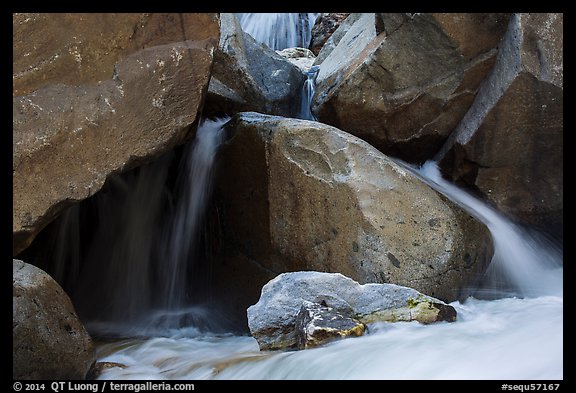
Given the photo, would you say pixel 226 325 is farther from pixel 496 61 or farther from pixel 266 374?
pixel 496 61

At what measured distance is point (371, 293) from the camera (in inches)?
132

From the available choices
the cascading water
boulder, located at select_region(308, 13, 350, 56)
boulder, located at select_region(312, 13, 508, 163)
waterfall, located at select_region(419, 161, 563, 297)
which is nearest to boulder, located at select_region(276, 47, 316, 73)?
boulder, located at select_region(308, 13, 350, 56)

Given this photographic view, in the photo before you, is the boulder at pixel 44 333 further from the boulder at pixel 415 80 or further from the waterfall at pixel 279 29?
the waterfall at pixel 279 29

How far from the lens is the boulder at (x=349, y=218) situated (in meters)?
3.97

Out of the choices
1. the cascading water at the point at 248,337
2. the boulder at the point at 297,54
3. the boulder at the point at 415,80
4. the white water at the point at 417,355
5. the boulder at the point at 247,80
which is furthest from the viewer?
the boulder at the point at 297,54

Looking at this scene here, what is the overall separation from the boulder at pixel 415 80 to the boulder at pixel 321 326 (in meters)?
2.28

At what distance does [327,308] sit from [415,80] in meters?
2.43

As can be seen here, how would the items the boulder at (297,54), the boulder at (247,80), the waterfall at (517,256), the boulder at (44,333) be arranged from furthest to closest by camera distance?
the boulder at (297,54), the boulder at (247,80), the waterfall at (517,256), the boulder at (44,333)

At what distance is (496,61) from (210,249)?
2569mm

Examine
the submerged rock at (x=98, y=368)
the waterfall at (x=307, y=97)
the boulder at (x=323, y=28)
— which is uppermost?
the boulder at (x=323, y=28)

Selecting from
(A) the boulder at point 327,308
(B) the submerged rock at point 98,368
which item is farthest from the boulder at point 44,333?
(A) the boulder at point 327,308

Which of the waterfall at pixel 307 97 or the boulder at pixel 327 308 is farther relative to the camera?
the waterfall at pixel 307 97

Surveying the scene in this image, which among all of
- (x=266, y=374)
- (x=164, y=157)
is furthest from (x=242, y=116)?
(x=266, y=374)

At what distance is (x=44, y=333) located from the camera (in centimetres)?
313
